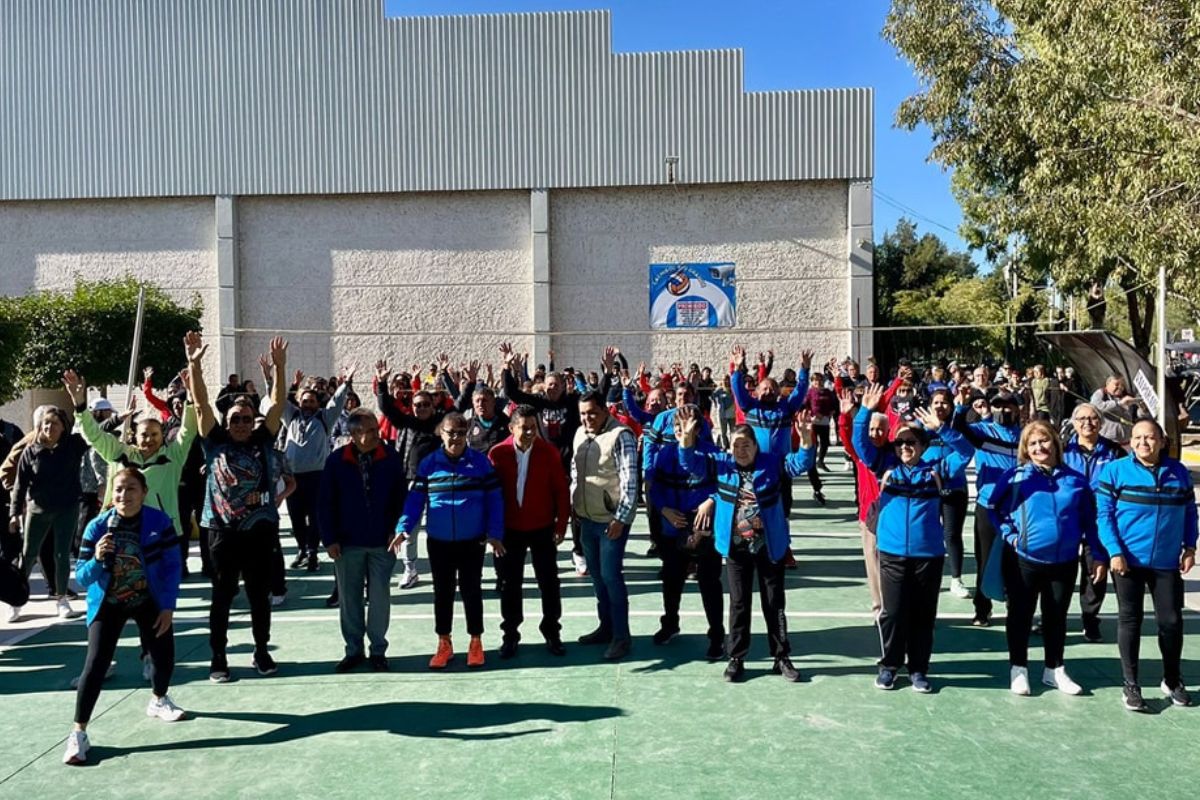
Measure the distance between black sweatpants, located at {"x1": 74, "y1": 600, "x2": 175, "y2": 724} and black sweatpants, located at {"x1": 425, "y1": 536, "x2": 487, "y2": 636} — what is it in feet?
5.48

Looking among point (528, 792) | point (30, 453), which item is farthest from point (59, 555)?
point (528, 792)

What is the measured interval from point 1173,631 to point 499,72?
22.6m

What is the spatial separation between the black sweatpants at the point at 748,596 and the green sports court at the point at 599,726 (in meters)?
0.23

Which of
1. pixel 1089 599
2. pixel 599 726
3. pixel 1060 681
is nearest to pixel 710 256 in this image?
pixel 1089 599

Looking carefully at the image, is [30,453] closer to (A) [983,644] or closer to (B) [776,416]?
(B) [776,416]

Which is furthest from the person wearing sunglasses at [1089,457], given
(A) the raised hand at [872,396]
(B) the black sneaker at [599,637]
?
(B) the black sneaker at [599,637]

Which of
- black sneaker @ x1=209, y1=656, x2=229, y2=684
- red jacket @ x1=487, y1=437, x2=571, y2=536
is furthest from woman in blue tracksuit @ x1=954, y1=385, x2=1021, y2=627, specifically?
black sneaker @ x1=209, y1=656, x2=229, y2=684

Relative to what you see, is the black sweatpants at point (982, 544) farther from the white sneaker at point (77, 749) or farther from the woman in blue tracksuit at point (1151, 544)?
the white sneaker at point (77, 749)

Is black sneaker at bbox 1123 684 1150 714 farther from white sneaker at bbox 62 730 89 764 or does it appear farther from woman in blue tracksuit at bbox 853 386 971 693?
white sneaker at bbox 62 730 89 764

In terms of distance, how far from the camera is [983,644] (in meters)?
6.67

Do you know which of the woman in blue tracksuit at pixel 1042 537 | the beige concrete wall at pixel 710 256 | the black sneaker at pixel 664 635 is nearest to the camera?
the woman in blue tracksuit at pixel 1042 537

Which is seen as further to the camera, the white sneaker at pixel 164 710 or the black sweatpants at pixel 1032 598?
the black sweatpants at pixel 1032 598

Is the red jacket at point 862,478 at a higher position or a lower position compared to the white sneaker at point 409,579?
higher

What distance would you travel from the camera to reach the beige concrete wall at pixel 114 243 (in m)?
26.4
